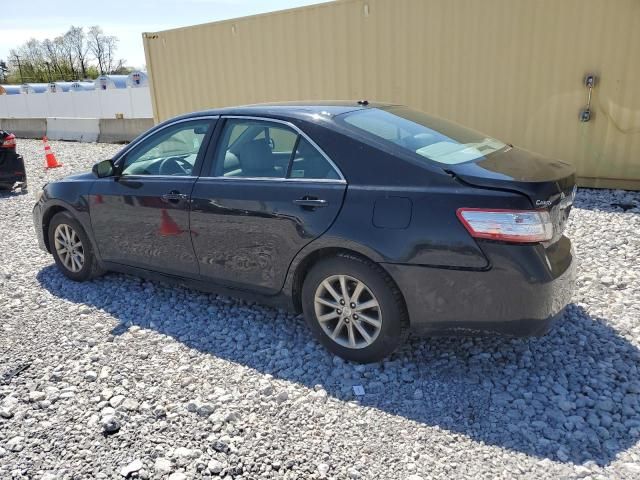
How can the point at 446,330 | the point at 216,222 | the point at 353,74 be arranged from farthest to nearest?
the point at 353,74, the point at 216,222, the point at 446,330

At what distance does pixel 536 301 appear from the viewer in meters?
2.81

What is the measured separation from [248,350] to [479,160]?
197 centimetres

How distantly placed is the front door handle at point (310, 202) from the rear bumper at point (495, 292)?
56 cm

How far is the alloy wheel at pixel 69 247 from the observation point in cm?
483

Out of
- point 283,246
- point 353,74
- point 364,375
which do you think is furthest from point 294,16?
point 364,375

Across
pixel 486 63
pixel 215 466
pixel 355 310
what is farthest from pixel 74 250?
pixel 486 63

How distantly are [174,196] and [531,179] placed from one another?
249cm

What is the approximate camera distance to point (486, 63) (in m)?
7.81

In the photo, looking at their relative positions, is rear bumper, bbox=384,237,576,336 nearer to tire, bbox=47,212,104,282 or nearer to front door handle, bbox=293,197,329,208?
front door handle, bbox=293,197,329,208

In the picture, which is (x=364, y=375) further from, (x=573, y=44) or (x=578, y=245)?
(x=573, y=44)

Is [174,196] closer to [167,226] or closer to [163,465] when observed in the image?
[167,226]

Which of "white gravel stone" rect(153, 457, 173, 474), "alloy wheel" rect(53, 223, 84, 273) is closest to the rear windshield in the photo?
"white gravel stone" rect(153, 457, 173, 474)

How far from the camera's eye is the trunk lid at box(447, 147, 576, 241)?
2828mm

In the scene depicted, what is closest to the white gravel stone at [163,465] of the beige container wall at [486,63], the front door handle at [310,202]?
the front door handle at [310,202]
